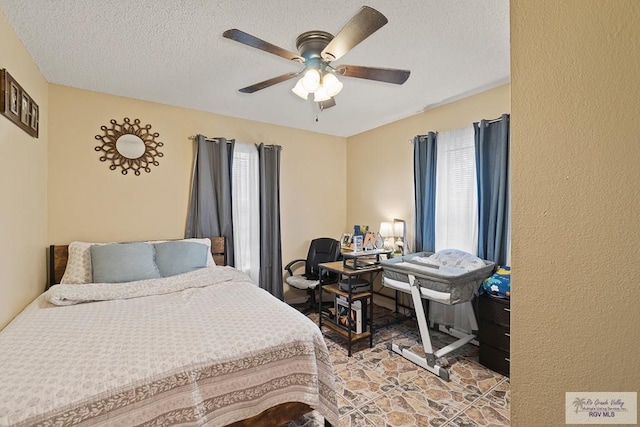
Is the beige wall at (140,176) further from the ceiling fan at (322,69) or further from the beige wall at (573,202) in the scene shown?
the beige wall at (573,202)

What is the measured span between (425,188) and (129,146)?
311cm

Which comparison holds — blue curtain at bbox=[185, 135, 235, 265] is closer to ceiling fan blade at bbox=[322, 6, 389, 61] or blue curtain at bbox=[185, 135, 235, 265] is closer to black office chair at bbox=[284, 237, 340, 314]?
black office chair at bbox=[284, 237, 340, 314]

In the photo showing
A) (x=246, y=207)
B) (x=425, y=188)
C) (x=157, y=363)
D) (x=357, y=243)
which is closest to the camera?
(x=157, y=363)

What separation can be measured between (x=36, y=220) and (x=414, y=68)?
3.22m

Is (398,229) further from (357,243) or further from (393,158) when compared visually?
(393,158)

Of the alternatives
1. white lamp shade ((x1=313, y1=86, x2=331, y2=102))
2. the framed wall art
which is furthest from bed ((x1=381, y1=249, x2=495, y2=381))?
the framed wall art

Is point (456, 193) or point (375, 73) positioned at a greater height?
point (375, 73)

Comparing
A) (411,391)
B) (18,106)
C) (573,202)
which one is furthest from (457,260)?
(18,106)

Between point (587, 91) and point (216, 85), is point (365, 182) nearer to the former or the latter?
point (216, 85)

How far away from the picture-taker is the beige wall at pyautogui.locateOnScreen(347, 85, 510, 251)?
115 inches

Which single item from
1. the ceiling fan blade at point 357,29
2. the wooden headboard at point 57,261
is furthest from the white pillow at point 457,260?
the wooden headboard at point 57,261

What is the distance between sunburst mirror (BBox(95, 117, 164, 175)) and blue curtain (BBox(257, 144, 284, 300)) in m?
1.16

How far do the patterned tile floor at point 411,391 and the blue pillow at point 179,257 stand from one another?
1.54 meters

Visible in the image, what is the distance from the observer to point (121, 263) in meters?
2.50
